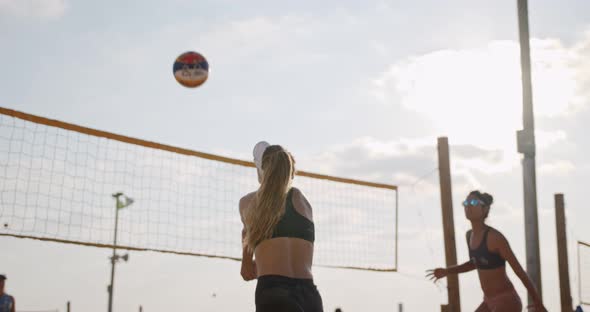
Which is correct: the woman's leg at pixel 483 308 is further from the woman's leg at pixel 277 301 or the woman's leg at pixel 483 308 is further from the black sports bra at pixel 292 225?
the woman's leg at pixel 277 301

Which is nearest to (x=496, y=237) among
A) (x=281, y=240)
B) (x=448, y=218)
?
(x=281, y=240)

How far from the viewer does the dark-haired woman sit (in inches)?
239

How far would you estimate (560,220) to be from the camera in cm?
1398

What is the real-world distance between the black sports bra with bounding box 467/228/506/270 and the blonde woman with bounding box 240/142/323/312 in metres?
2.78

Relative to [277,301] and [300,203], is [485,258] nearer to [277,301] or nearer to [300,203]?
[300,203]

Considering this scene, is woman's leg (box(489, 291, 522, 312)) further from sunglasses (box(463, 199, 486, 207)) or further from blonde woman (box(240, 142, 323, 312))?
blonde woman (box(240, 142, 323, 312))

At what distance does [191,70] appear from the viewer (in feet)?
30.7

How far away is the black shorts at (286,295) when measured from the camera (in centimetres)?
365

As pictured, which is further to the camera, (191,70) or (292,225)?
(191,70)

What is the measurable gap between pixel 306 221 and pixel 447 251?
7.03 metres

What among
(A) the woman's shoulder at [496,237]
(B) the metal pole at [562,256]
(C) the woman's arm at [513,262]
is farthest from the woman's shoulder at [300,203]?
(B) the metal pole at [562,256]

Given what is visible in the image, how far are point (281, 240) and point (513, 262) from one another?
2.81m

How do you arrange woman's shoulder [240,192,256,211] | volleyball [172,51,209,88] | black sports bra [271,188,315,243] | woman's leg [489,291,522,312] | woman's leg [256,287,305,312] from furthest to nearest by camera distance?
volleyball [172,51,209,88]
woman's leg [489,291,522,312]
woman's shoulder [240,192,256,211]
black sports bra [271,188,315,243]
woman's leg [256,287,305,312]

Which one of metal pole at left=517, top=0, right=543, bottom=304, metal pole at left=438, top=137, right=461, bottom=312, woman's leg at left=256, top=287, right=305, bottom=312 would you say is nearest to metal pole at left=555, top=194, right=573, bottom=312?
metal pole at left=438, top=137, right=461, bottom=312
